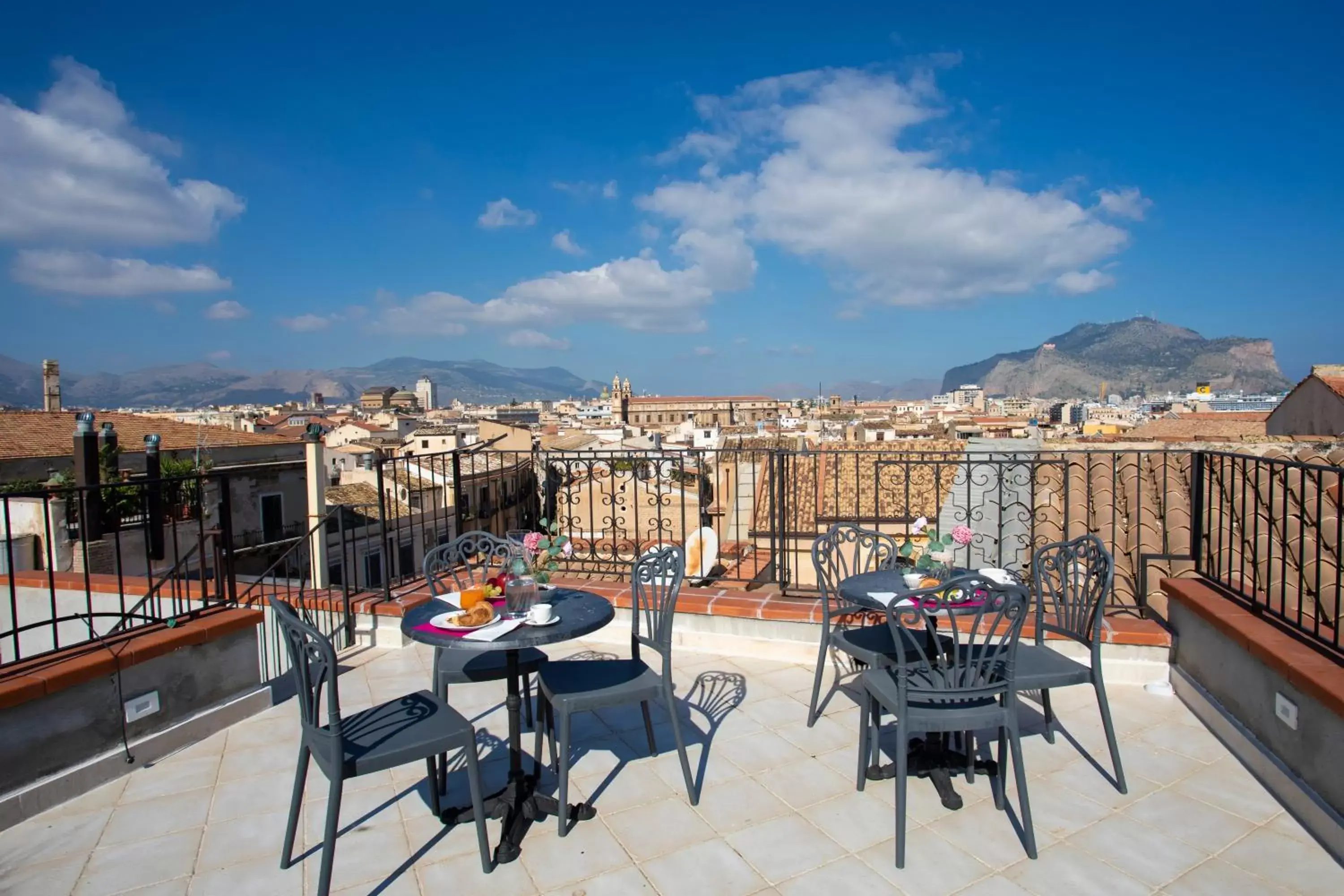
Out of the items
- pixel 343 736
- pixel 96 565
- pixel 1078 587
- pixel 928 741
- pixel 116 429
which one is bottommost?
pixel 96 565

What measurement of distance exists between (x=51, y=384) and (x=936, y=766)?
3672 cm

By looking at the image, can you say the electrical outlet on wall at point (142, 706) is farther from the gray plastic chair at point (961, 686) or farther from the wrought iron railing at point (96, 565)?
the gray plastic chair at point (961, 686)

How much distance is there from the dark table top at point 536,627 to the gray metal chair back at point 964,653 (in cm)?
105

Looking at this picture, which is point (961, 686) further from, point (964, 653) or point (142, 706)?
point (142, 706)

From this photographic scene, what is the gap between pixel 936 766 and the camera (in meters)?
2.75

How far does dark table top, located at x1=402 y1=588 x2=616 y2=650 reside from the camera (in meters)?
2.36

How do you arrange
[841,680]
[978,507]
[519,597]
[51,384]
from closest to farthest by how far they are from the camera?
[519,597] < [841,680] < [978,507] < [51,384]

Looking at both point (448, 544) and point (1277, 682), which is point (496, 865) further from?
point (1277, 682)

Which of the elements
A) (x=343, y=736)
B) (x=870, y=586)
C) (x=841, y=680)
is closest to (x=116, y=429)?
(x=343, y=736)

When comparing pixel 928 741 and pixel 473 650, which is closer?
pixel 473 650

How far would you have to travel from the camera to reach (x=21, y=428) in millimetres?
18359

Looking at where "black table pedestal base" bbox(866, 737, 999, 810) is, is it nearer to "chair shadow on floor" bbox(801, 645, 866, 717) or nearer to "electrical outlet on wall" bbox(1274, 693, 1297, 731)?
"chair shadow on floor" bbox(801, 645, 866, 717)

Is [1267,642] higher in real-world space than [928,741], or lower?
higher

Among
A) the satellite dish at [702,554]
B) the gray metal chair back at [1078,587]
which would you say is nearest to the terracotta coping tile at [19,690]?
the satellite dish at [702,554]
